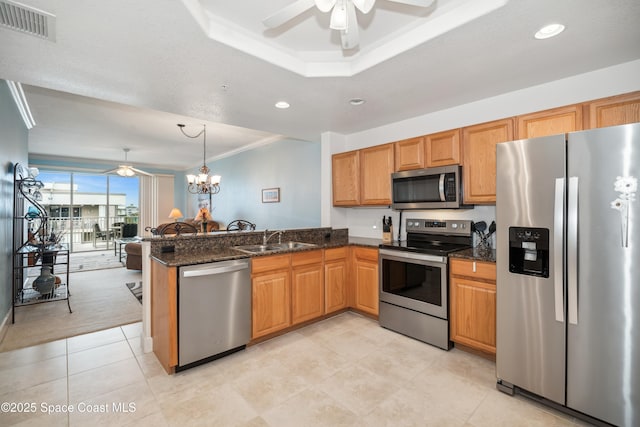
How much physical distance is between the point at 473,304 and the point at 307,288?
1.63 meters

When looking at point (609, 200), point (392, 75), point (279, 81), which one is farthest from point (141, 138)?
point (609, 200)

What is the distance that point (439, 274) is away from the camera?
2.72 metres

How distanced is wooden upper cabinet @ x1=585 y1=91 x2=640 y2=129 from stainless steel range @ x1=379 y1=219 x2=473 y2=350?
1.30 m

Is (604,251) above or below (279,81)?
below

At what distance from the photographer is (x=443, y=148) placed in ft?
9.89

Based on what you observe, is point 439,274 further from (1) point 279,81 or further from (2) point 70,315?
(2) point 70,315

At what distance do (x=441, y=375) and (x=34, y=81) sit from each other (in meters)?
4.18

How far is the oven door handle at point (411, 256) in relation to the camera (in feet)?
8.89

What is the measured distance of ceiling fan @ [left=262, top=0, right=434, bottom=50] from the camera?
144 cm

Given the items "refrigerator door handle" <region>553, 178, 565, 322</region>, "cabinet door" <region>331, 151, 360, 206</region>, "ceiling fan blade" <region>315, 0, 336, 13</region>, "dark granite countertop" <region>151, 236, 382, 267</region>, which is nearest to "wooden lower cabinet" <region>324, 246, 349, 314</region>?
→ "dark granite countertop" <region>151, 236, 382, 267</region>

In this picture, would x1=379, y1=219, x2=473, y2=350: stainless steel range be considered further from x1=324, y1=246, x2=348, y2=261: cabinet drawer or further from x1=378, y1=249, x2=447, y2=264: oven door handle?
x1=324, y1=246, x2=348, y2=261: cabinet drawer

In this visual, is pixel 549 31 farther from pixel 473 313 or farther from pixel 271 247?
pixel 271 247

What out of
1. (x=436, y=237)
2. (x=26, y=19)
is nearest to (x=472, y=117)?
(x=436, y=237)

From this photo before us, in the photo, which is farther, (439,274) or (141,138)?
(141,138)
